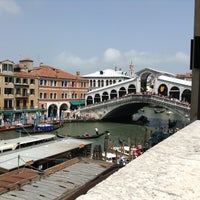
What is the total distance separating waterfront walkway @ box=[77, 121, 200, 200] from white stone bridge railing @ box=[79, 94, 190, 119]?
69.3 feet

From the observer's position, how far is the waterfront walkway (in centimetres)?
116

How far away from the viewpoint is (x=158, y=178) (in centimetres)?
133

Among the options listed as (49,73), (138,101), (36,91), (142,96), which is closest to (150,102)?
(142,96)

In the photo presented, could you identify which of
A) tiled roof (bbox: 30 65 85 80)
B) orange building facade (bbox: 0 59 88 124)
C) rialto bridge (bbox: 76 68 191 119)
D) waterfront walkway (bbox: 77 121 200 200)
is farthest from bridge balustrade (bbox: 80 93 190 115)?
waterfront walkway (bbox: 77 121 200 200)

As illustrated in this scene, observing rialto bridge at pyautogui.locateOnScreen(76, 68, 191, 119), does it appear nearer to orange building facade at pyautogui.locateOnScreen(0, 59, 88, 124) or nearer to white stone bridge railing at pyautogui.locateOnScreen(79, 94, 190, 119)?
white stone bridge railing at pyautogui.locateOnScreen(79, 94, 190, 119)

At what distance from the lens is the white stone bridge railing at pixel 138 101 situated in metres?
22.4

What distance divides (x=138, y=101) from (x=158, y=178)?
24.1 metres

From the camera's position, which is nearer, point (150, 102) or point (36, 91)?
point (150, 102)

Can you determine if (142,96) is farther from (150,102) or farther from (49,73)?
(49,73)

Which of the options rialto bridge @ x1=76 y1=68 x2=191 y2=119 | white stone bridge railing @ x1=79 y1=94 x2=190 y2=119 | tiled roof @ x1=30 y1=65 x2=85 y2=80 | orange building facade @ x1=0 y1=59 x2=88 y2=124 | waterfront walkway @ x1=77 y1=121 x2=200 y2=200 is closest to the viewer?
waterfront walkway @ x1=77 y1=121 x2=200 y2=200

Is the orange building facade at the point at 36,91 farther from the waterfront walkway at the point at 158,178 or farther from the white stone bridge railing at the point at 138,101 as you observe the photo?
the waterfront walkway at the point at 158,178

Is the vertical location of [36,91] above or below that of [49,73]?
below

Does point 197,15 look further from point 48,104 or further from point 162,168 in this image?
point 48,104

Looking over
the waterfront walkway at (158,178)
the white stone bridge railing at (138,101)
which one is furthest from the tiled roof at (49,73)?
the waterfront walkway at (158,178)
